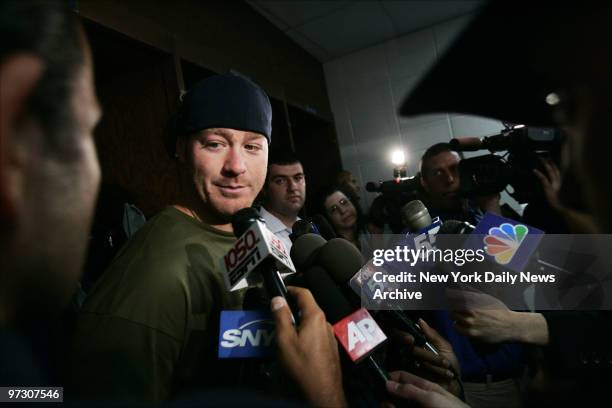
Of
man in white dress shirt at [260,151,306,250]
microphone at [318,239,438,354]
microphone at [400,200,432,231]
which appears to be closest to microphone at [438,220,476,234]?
microphone at [400,200,432,231]

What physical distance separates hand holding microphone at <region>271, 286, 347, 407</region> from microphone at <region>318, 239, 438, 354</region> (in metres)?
0.22

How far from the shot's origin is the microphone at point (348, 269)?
80 centimetres

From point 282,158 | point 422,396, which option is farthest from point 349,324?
point 282,158

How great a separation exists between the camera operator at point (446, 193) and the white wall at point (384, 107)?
83.4 inches

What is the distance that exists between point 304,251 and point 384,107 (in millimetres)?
3626

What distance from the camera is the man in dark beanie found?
664 millimetres

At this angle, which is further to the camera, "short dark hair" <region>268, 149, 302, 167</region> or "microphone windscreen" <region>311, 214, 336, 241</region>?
"short dark hair" <region>268, 149, 302, 167</region>

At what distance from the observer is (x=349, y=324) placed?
2.07 feet

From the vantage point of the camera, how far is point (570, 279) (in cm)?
103

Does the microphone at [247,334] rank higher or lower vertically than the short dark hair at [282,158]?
lower

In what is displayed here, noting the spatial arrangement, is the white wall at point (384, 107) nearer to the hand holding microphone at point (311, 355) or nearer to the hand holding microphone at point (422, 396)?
the hand holding microphone at point (422, 396)

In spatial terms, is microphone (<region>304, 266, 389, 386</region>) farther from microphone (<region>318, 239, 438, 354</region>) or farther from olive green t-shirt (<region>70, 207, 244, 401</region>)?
olive green t-shirt (<region>70, 207, 244, 401</region>)

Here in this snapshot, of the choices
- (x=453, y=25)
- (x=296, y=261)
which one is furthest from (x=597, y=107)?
(x=453, y=25)

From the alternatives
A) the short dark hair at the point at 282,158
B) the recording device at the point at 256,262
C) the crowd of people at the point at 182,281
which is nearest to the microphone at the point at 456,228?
the crowd of people at the point at 182,281
